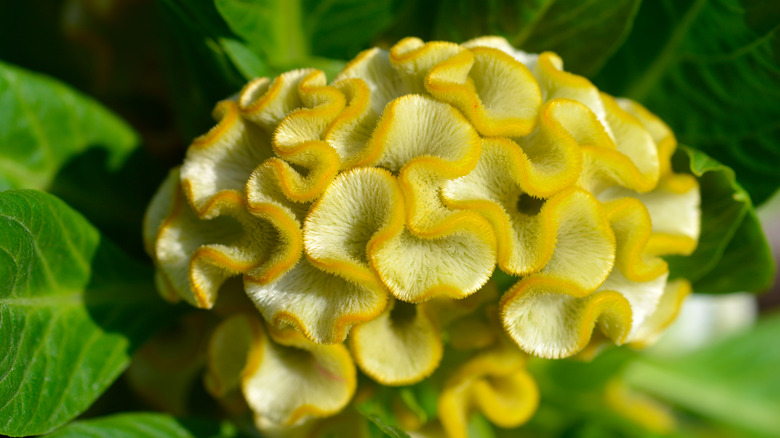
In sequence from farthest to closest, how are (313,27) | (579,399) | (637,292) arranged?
(579,399), (313,27), (637,292)

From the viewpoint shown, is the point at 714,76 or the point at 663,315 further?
the point at 714,76

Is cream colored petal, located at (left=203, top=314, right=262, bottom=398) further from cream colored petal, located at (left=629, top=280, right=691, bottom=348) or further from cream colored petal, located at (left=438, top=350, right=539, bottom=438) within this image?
cream colored petal, located at (left=629, top=280, right=691, bottom=348)

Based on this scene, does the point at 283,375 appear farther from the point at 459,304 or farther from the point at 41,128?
the point at 41,128

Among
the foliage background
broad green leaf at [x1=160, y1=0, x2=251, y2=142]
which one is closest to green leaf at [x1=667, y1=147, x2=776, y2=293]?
the foliage background

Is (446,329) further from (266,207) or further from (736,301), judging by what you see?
(736,301)

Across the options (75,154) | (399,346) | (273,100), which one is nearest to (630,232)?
(399,346)
